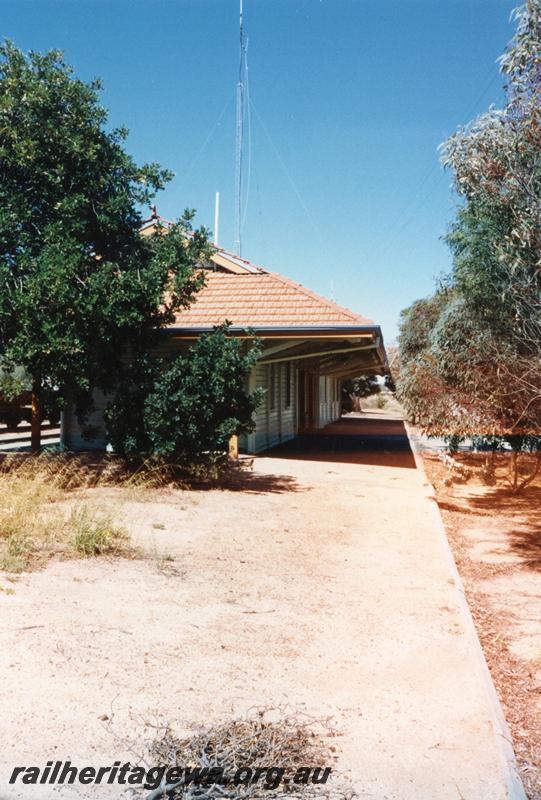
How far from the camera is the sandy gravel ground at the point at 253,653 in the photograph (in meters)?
3.37

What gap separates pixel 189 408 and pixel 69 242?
3.27 metres

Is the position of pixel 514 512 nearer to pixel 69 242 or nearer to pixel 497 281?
pixel 497 281

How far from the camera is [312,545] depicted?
26.3 feet

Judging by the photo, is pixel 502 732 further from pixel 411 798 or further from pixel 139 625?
pixel 139 625

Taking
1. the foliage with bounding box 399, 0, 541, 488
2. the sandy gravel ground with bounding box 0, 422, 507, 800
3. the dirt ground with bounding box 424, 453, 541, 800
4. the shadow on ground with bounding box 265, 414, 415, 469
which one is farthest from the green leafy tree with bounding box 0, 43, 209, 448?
the shadow on ground with bounding box 265, 414, 415, 469

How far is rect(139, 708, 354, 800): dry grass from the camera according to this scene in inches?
117

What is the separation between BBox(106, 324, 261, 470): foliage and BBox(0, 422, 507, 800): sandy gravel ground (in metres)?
3.01

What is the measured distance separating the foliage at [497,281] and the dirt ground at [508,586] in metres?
1.39

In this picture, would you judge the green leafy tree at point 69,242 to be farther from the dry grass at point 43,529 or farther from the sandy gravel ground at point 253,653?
the sandy gravel ground at point 253,653

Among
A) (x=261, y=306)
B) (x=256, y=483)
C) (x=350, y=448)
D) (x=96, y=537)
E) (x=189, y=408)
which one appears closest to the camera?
(x=96, y=537)

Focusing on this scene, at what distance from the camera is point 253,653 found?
4652 mm

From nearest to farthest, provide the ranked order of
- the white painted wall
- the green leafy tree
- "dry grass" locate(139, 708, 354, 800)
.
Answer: "dry grass" locate(139, 708, 354, 800) < the green leafy tree < the white painted wall

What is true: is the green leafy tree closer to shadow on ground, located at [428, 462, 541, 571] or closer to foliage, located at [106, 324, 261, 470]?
foliage, located at [106, 324, 261, 470]

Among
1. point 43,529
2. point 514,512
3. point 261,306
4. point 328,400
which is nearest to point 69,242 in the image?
point 43,529
